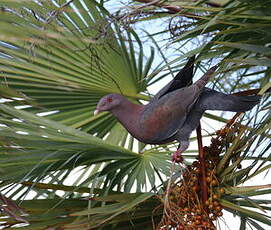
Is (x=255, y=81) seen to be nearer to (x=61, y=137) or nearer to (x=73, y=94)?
(x=73, y=94)

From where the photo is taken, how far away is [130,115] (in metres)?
2.23

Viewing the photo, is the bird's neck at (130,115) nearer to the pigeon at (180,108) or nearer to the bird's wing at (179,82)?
the pigeon at (180,108)

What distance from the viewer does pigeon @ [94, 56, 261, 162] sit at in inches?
80.5

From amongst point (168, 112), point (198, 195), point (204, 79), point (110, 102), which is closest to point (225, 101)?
point (204, 79)

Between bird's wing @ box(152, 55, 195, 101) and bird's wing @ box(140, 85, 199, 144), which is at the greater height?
bird's wing @ box(152, 55, 195, 101)

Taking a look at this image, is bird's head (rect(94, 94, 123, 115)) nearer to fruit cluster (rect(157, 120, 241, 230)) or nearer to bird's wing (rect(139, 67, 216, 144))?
bird's wing (rect(139, 67, 216, 144))

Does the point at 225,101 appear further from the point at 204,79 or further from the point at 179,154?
the point at 179,154

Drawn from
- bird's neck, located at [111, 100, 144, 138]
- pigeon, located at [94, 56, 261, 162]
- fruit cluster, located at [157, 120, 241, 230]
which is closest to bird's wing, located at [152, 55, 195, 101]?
pigeon, located at [94, 56, 261, 162]

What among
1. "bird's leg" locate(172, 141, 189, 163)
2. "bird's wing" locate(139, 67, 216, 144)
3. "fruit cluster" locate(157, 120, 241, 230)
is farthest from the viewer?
"bird's wing" locate(139, 67, 216, 144)

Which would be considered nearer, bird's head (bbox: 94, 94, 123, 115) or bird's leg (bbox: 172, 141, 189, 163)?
bird's leg (bbox: 172, 141, 189, 163)

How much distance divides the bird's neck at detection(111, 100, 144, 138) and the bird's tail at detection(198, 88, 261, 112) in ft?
0.84

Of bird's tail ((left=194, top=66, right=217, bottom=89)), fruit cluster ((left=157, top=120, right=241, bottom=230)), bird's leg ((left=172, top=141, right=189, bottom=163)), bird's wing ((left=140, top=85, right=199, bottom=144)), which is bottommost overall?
fruit cluster ((left=157, top=120, right=241, bottom=230))

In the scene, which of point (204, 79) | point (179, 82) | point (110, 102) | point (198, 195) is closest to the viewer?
point (198, 195)

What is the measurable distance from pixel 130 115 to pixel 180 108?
0.23 meters
